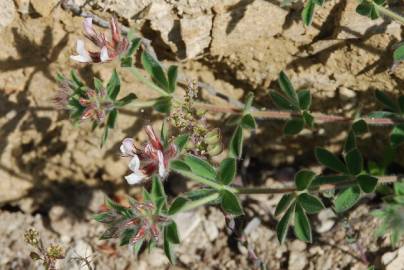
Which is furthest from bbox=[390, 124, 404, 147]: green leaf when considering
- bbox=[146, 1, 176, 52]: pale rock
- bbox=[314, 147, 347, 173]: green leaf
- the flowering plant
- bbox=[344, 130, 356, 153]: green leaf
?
bbox=[146, 1, 176, 52]: pale rock

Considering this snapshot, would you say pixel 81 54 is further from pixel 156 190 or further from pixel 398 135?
pixel 398 135

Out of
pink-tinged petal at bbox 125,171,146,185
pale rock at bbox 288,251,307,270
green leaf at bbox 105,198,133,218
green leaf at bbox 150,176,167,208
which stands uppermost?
green leaf at bbox 150,176,167,208

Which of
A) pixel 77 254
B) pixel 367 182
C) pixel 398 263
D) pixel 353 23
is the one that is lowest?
pixel 77 254

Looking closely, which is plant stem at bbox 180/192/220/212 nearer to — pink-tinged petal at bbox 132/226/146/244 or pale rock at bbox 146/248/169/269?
pink-tinged petal at bbox 132/226/146/244

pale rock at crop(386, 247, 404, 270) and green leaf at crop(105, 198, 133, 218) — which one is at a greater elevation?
green leaf at crop(105, 198, 133, 218)

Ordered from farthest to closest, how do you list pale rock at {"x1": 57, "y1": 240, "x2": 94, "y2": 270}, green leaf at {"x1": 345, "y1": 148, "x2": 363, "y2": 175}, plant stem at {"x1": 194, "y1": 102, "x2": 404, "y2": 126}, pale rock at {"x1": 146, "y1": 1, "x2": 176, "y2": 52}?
pale rock at {"x1": 57, "y1": 240, "x2": 94, "y2": 270} < pale rock at {"x1": 146, "y1": 1, "x2": 176, "y2": 52} < plant stem at {"x1": 194, "y1": 102, "x2": 404, "y2": 126} < green leaf at {"x1": 345, "y1": 148, "x2": 363, "y2": 175}

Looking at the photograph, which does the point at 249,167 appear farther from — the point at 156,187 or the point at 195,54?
the point at 156,187

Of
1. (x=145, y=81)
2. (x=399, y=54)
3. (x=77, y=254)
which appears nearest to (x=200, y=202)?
(x=145, y=81)
